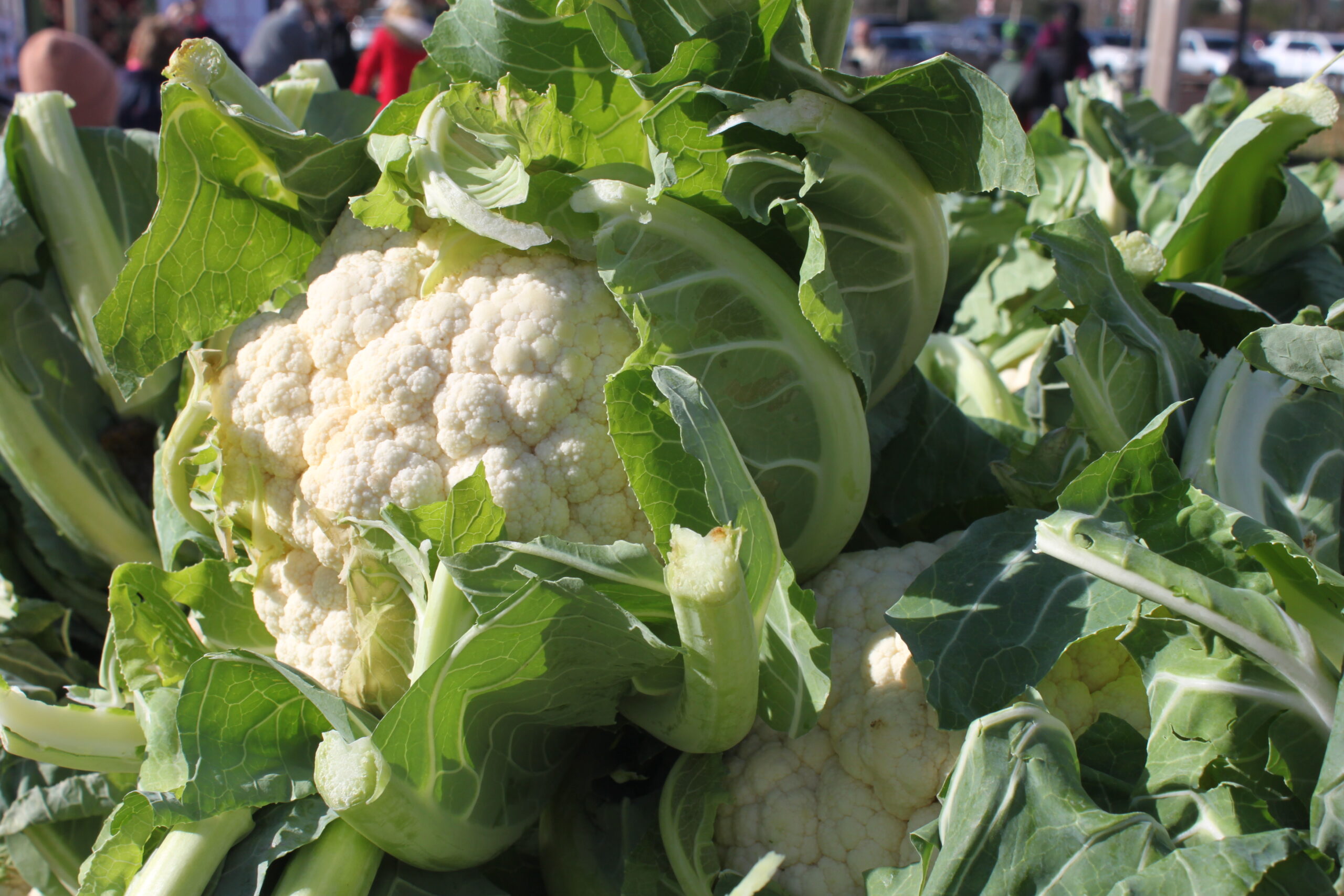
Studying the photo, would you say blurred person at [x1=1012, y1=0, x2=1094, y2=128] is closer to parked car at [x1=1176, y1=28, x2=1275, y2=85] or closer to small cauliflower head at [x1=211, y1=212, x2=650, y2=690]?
small cauliflower head at [x1=211, y1=212, x2=650, y2=690]

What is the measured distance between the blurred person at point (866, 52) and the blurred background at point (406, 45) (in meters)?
0.05

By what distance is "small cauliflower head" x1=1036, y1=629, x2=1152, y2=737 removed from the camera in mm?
985

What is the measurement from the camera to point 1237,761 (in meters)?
0.86

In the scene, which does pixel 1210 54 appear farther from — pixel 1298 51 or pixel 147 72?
pixel 147 72

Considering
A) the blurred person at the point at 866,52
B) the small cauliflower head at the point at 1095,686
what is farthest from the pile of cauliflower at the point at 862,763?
the blurred person at the point at 866,52

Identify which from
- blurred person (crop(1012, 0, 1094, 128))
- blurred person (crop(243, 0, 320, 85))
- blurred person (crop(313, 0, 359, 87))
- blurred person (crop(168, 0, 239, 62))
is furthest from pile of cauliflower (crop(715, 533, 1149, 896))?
blurred person (crop(1012, 0, 1094, 128))

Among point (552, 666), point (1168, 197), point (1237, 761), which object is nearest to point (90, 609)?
point (552, 666)

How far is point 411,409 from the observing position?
3.45 feet

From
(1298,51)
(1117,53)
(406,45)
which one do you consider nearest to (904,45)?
(1117,53)

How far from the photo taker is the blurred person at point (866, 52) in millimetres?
15155

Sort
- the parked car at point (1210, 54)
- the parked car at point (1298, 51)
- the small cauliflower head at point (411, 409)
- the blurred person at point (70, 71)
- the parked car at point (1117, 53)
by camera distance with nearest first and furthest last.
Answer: the small cauliflower head at point (411, 409) → the blurred person at point (70, 71) → the parked car at point (1117, 53) → the parked car at point (1210, 54) → the parked car at point (1298, 51)

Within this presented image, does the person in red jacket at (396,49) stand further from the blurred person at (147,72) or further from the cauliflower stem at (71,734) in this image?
the cauliflower stem at (71,734)

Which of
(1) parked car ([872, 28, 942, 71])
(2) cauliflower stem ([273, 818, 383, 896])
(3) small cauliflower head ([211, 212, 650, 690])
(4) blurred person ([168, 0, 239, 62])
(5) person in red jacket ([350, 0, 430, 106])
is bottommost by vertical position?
(1) parked car ([872, 28, 942, 71])

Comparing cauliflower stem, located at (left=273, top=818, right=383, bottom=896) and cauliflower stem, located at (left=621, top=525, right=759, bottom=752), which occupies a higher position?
cauliflower stem, located at (left=621, top=525, right=759, bottom=752)
